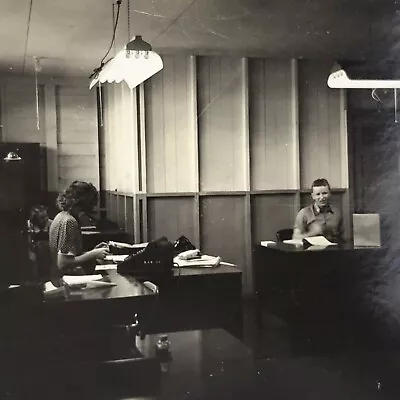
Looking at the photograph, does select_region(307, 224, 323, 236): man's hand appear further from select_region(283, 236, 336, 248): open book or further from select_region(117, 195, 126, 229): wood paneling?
select_region(117, 195, 126, 229): wood paneling

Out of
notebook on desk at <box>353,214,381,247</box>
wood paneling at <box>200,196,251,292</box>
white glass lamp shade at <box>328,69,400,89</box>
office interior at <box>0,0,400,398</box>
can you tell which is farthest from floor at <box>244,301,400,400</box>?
white glass lamp shade at <box>328,69,400,89</box>

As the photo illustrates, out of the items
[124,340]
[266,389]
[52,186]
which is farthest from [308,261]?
[52,186]

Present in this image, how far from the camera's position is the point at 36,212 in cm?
100

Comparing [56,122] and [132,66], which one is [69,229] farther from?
[132,66]

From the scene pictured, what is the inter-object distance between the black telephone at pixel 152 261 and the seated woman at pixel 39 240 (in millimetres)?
134

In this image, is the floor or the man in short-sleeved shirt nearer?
the man in short-sleeved shirt

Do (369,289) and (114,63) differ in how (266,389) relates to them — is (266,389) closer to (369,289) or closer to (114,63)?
(369,289)

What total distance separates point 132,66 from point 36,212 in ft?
1.06

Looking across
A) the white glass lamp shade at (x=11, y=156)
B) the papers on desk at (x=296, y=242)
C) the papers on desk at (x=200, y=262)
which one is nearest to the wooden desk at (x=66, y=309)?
the papers on desk at (x=200, y=262)

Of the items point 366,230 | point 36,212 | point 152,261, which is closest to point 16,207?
point 36,212

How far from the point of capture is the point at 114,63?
1.03 meters

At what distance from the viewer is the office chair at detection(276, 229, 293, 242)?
111 cm

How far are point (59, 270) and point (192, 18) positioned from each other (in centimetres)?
54

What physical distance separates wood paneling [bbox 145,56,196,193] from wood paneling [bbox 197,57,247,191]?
24 mm
